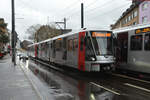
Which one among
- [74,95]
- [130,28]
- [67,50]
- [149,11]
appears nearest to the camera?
[74,95]

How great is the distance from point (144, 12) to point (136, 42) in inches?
1172

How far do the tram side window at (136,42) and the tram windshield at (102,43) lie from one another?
1.52m

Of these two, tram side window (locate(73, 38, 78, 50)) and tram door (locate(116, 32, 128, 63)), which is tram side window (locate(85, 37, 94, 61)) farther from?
tram door (locate(116, 32, 128, 63))

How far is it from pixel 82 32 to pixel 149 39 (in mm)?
4113

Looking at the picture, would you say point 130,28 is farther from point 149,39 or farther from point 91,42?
point 91,42

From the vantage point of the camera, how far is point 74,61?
42.2 ft

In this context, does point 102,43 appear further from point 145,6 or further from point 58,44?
point 145,6

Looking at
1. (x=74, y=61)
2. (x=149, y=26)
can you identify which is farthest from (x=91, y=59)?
(x=149, y=26)

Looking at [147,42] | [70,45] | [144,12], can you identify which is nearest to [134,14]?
[144,12]

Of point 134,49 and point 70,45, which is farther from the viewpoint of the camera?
point 70,45

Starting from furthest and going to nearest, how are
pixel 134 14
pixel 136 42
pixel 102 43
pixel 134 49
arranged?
1. pixel 134 14
2. pixel 134 49
3. pixel 136 42
4. pixel 102 43

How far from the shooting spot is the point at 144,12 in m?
38.1

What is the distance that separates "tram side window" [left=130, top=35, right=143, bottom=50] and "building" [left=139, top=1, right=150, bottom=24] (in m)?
26.3

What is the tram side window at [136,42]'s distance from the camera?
36.6 feet
